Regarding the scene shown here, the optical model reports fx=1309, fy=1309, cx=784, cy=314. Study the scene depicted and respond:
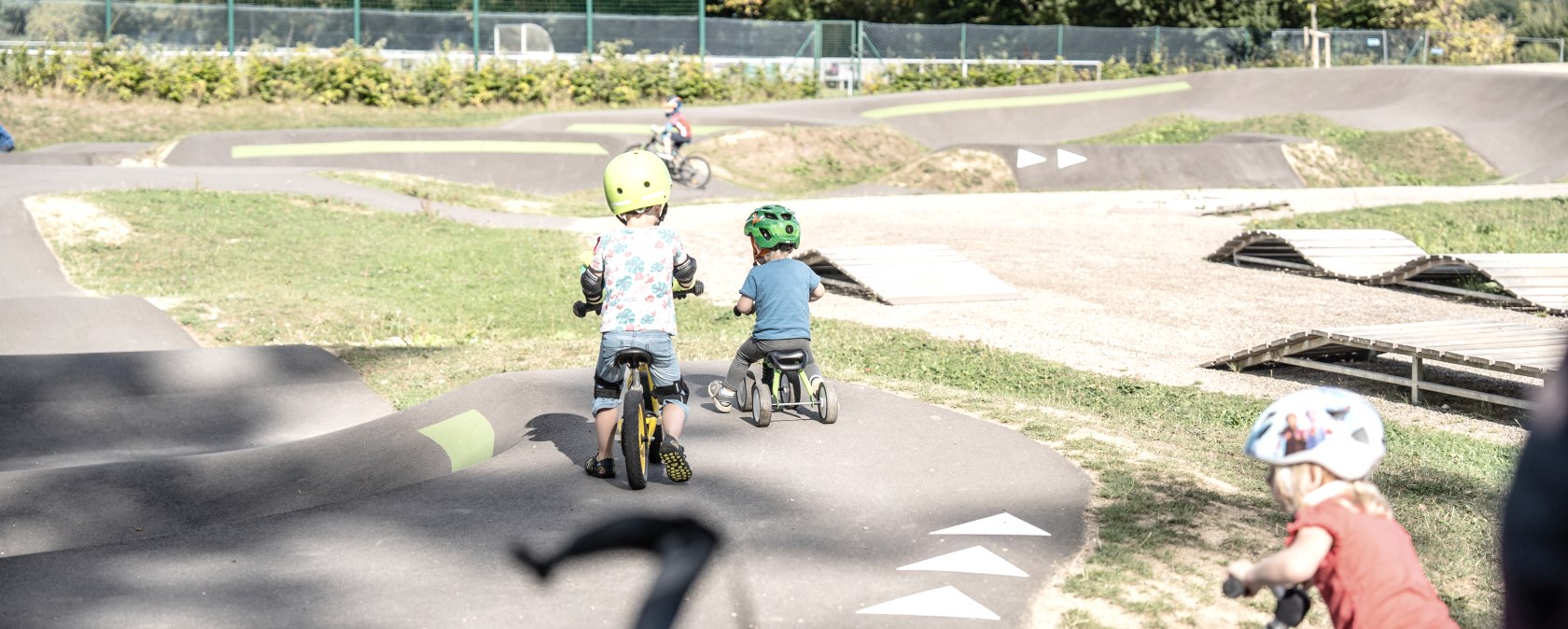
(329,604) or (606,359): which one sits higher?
(606,359)

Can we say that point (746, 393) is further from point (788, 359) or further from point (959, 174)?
point (959, 174)

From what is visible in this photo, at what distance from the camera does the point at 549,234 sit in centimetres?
2006

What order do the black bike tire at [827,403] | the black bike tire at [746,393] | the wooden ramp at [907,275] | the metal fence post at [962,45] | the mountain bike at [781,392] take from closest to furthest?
the mountain bike at [781,392] → the black bike tire at [827,403] → the black bike tire at [746,393] → the wooden ramp at [907,275] → the metal fence post at [962,45]

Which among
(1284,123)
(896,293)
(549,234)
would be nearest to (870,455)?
(896,293)

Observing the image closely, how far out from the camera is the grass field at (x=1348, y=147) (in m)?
30.5

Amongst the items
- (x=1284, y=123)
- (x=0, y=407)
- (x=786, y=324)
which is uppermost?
(x=1284, y=123)

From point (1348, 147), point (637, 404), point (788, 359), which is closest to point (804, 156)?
point (1348, 147)

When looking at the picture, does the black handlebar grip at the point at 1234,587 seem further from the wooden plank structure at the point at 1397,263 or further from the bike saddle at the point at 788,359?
the wooden plank structure at the point at 1397,263

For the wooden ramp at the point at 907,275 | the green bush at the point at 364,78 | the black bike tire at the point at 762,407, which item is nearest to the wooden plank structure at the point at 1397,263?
the wooden ramp at the point at 907,275

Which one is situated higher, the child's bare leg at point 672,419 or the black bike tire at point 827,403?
the child's bare leg at point 672,419

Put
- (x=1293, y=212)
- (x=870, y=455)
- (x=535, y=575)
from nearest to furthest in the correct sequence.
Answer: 1. (x=535, y=575)
2. (x=870, y=455)
3. (x=1293, y=212)

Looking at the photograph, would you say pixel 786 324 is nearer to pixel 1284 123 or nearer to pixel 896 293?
pixel 896 293

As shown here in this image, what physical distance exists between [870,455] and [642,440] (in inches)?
60.6

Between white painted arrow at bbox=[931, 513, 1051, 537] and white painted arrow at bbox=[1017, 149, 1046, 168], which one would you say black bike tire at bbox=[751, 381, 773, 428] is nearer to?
white painted arrow at bbox=[931, 513, 1051, 537]
